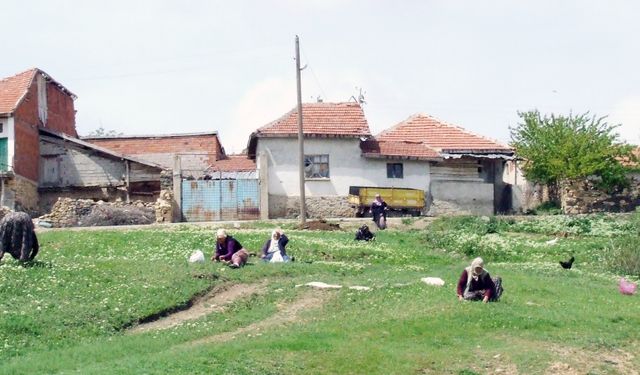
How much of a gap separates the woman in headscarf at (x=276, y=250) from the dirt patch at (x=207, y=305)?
461cm

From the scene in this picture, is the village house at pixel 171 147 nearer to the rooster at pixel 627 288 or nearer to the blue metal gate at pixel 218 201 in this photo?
the blue metal gate at pixel 218 201

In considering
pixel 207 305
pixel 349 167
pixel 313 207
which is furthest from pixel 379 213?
pixel 207 305

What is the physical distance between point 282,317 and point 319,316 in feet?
2.91

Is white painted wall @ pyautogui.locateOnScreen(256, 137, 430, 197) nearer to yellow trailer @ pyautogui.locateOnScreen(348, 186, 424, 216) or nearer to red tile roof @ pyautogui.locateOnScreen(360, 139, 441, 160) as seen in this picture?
red tile roof @ pyautogui.locateOnScreen(360, 139, 441, 160)

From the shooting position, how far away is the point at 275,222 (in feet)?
180

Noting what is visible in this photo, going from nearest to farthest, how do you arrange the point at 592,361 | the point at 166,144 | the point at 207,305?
the point at 592,361 < the point at 207,305 < the point at 166,144

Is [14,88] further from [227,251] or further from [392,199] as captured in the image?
[227,251]

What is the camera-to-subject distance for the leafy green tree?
6412 cm

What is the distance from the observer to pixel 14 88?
218 feet

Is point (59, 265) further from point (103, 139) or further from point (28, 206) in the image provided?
point (103, 139)

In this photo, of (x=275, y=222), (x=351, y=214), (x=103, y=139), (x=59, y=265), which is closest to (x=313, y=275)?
(x=59, y=265)

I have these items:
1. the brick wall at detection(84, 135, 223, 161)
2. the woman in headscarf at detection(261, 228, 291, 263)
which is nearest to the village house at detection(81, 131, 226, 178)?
the brick wall at detection(84, 135, 223, 161)

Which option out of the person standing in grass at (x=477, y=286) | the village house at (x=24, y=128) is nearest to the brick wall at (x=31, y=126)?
the village house at (x=24, y=128)

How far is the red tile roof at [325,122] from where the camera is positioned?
206ft
